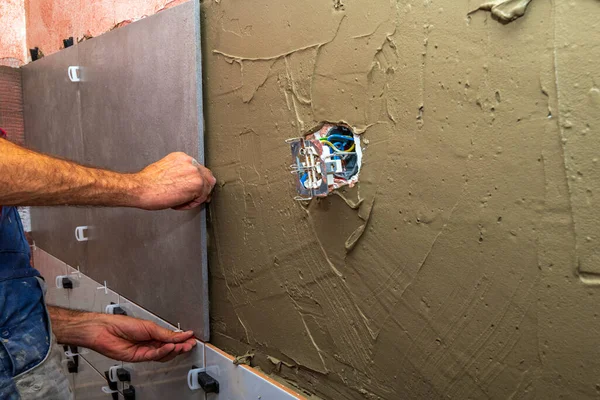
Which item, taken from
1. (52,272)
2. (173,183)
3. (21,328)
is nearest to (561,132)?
(173,183)

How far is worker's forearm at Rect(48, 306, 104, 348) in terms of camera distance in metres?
1.17

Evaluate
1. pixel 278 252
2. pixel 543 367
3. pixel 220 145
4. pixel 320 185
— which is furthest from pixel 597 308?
pixel 220 145

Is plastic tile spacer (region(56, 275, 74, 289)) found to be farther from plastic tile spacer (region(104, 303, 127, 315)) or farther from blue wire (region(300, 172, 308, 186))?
blue wire (region(300, 172, 308, 186))

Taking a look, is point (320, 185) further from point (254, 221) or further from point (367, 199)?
point (254, 221)

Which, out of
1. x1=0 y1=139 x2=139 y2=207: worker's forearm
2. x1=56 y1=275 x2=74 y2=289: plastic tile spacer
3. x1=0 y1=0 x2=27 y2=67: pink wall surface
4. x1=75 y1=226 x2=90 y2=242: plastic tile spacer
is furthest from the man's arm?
x1=0 y1=0 x2=27 y2=67: pink wall surface

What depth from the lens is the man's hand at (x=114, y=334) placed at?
116cm

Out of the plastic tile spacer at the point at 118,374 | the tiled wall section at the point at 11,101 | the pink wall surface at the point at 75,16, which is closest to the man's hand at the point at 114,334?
the plastic tile spacer at the point at 118,374

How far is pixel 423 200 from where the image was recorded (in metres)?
0.63

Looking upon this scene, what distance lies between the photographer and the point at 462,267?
23.6 inches

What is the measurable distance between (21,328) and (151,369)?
422mm

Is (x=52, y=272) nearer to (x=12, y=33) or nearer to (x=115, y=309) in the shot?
(x=115, y=309)

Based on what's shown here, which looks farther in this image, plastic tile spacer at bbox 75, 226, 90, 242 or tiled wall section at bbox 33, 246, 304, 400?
plastic tile spacer at bbox 75, 226, 90, 242

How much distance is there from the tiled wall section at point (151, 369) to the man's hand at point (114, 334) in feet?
0.18

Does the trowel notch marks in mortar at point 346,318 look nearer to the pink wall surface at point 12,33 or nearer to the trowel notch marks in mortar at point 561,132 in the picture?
the trowel notch marks in mortar at point 561,132
